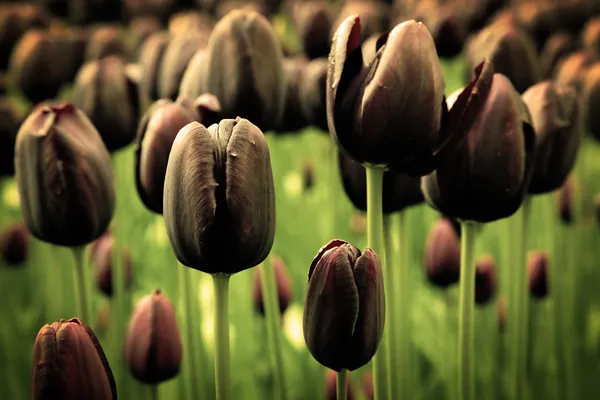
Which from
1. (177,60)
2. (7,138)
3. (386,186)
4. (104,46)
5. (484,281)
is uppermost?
(104,46)

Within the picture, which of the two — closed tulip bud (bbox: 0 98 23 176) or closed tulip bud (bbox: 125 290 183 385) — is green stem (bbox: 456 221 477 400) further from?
closed tulip bud (bbox: 0 98 23 176)

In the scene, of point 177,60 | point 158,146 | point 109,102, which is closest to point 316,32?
point 177,60

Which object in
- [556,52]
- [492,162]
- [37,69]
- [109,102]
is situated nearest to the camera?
[492,162]

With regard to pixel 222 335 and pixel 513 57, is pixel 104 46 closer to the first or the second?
pixel 513 57

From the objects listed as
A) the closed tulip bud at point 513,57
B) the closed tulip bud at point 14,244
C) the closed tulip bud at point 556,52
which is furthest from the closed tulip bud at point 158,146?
the closed tulip bud at point 556,52

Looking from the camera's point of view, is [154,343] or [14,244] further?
[14,244]

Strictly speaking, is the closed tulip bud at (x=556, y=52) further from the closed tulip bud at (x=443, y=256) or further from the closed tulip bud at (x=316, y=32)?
the closed tulip bud at (x=443, y=256)

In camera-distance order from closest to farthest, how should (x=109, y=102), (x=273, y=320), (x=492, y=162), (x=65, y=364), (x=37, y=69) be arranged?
(x=65, y=364), (x=492, y=162), (x=273, y=320), (x=109, y=102), (x=37, y=69)
